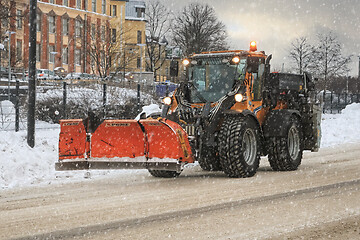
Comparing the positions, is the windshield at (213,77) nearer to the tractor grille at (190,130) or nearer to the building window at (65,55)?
the tractor grille at (190,130)

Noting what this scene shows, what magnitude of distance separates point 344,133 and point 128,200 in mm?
15666

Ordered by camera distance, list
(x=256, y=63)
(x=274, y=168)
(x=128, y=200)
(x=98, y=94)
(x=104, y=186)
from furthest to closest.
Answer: (x=98, y=94) → (x=274, y=168) → (x=256, y=63) → (x=104, y=186) → (x=128, y=200)

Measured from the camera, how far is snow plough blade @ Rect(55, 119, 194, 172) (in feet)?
34.3

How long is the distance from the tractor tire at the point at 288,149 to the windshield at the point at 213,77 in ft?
4.96

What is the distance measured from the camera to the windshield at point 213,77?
1173 cm

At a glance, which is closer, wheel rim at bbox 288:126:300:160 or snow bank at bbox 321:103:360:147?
wheel rim at bbox 288:126:300:160

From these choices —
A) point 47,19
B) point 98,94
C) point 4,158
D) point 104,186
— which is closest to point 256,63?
point 104,186

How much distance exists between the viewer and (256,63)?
1136 centimetres

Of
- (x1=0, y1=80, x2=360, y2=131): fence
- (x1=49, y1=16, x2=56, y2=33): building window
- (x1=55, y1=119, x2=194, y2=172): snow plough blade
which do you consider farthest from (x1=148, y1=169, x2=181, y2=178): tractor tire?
(x1=49, y1=16, x2=56, y2=33): building window

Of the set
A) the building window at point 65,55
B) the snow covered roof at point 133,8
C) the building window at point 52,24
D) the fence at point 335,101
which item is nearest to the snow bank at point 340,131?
the fence at point 335,101

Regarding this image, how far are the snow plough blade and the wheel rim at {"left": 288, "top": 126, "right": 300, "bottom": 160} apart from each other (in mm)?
3227

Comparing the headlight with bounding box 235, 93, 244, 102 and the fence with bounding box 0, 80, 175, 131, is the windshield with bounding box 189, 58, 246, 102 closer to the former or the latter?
the headlight with bounding box 235, 93, 244, 102

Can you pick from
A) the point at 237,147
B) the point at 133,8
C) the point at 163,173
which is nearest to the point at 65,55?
the point at 133,8

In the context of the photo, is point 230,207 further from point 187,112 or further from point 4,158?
point 4,158
